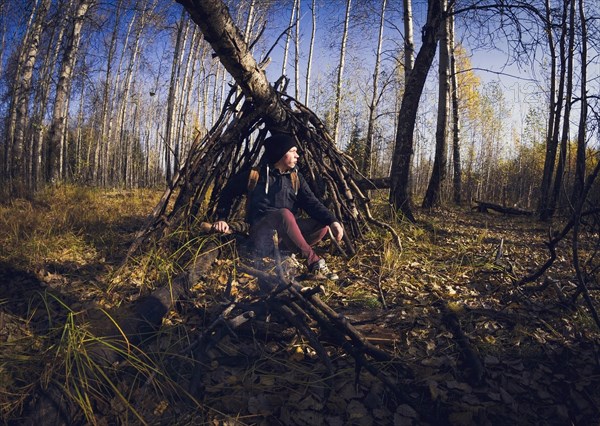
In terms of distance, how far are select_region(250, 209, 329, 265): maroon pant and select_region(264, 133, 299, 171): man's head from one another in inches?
21.0

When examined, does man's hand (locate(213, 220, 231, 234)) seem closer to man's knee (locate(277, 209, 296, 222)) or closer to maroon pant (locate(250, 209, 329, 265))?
maroon pant (locate(250, 209, 329, 265))

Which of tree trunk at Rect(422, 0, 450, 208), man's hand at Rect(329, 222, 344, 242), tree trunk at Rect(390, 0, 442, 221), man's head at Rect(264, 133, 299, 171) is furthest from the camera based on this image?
tree trunk at Rect(422, 0, 450, 208)

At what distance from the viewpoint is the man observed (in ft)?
10.5

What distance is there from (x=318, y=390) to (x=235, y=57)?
2.59 meters

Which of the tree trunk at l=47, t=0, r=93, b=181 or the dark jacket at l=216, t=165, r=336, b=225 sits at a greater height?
→ the tree trunk at l=47, t=0, r=93, b=181

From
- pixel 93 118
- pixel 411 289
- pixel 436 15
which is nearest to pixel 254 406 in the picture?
pixel 411 289

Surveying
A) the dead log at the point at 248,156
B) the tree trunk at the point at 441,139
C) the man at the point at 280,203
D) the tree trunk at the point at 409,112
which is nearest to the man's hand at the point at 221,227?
the man at the point at 280,203

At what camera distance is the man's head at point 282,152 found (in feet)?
11.0

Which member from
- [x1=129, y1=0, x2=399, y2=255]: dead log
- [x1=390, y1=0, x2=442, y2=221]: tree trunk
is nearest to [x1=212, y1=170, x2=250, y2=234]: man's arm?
[x1=129, y1=0, x2=399, y2=255]: dead log

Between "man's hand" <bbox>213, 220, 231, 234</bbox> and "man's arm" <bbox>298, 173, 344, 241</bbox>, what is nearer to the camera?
"man's hand" <bbox>213, 220, 231, 234</bbox>

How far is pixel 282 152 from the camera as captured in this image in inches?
132

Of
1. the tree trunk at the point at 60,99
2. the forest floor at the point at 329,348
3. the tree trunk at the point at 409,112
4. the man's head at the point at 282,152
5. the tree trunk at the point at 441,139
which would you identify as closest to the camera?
the forest floor at the point at 329,348

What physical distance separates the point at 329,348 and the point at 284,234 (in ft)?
4.61

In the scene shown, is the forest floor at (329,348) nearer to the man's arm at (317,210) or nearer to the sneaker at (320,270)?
the sneaker at (320,270)
